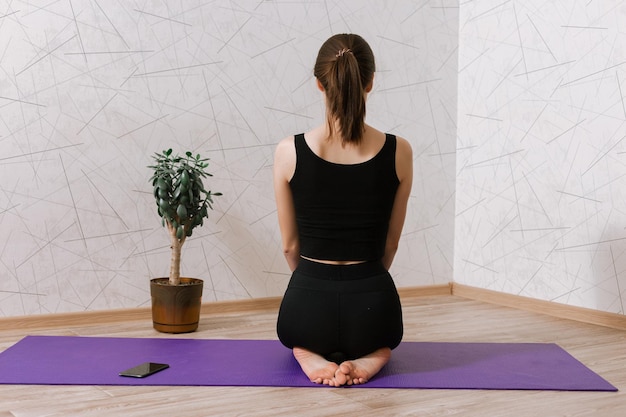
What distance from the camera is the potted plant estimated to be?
295 centimetres

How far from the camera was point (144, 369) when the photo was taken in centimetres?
235

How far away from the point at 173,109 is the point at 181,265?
24.1 inches

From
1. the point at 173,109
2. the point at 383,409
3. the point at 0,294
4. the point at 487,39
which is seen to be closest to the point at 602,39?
the point at 487,39

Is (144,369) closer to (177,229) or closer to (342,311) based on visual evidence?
(342,311)

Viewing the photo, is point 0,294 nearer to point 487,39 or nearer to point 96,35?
point 96,35

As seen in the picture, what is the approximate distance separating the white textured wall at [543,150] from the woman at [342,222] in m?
1.18

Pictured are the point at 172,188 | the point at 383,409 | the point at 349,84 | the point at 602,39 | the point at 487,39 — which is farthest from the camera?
the point at 487,39

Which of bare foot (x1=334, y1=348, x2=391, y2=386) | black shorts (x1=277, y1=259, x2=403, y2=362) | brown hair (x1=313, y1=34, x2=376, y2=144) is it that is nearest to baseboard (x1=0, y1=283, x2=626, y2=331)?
black shorts (x1=277, y1=259, x2=403, y2=362)

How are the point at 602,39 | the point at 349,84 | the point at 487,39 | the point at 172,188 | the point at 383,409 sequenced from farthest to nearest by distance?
the point at 487,39, the point at 602,39, the point at 172,188, the point at 349,84, the point at 383,409

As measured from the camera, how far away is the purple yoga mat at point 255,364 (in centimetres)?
228

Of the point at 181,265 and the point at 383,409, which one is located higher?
the point at 181,265

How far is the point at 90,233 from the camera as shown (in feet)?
10.3

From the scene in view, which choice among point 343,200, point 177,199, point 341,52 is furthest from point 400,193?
point 177,199

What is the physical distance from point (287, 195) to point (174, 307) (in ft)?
2.49
